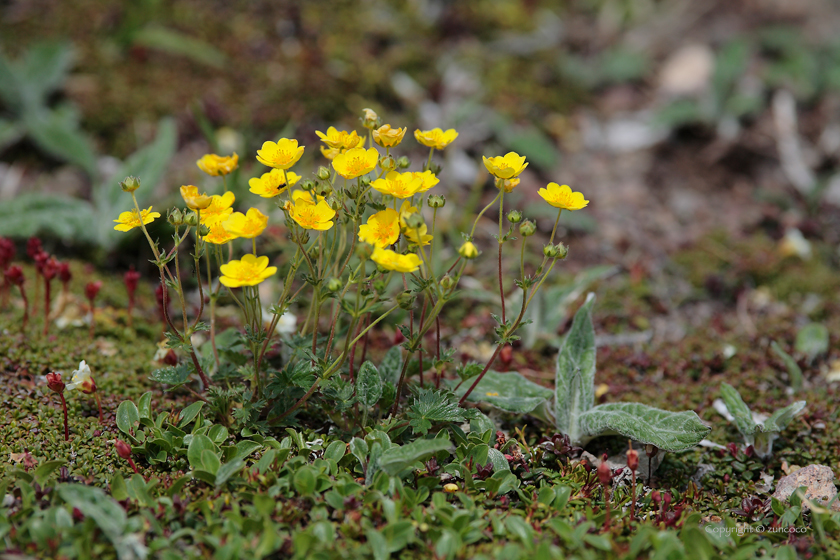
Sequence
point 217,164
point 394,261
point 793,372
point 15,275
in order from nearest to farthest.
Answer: point 394,261
point 217,164
point 15,275
point 793,372

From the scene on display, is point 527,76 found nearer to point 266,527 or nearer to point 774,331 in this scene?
point 774,331

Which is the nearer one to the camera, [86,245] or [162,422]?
[162,422]

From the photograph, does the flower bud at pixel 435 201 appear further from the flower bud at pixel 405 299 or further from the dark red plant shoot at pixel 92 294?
the dark red plant shoot at pixel 92 294

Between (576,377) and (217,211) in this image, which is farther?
(576,377)

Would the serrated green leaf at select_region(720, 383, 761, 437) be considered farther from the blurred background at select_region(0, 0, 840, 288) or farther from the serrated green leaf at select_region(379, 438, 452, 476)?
the blurred background at select_region(0, 0, 840, 288)

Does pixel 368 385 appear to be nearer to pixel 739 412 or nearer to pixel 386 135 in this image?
pixel 386 135

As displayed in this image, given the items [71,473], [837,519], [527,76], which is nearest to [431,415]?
[71,473]

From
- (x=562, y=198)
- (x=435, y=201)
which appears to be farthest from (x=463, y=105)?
(x=435, y=201)
